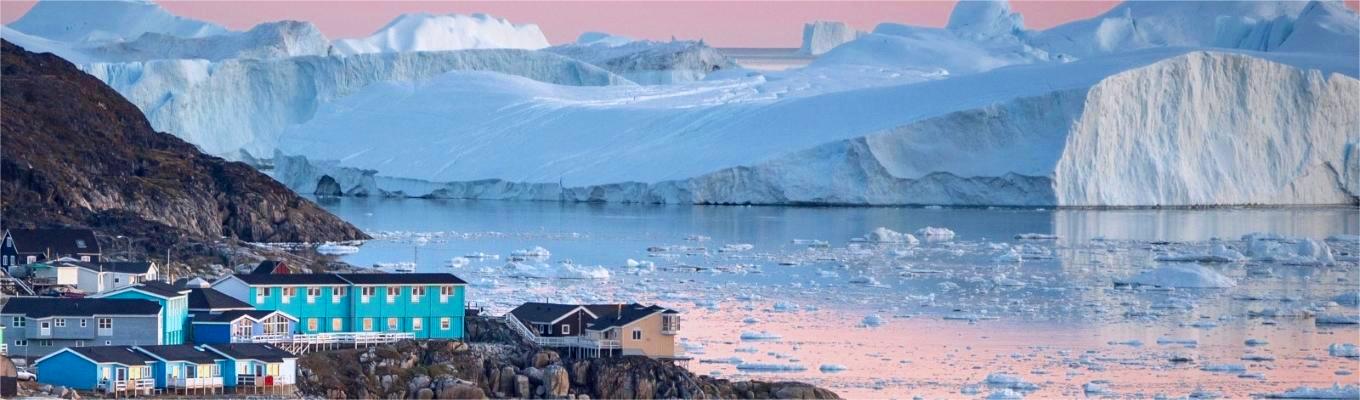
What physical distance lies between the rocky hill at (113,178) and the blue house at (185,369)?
9.70m

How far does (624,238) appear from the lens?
101 feet

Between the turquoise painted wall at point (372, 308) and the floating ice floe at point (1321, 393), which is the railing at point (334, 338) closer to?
the turquoise painted wall at point (372, 308)

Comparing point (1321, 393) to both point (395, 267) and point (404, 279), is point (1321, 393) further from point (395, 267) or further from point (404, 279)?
point (395, 267)

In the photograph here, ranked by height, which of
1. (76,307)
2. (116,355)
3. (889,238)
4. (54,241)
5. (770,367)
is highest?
(889,238)

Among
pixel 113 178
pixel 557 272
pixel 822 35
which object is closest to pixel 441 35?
pixel 822 35

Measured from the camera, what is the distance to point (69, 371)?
12.0 meters

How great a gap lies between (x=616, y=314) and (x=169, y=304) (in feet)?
9.94

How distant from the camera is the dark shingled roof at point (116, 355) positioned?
12.0 meters

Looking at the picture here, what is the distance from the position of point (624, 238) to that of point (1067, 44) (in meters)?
40.6

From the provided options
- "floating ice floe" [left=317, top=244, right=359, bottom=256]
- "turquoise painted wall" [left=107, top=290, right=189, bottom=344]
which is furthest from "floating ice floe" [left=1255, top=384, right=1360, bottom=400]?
"floating ice floe" [left=317, top=244, right=359, bottom=256]

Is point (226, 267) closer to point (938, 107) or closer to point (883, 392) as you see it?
point (883, 392)

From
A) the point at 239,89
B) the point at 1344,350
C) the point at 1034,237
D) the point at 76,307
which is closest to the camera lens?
the point at 76,307

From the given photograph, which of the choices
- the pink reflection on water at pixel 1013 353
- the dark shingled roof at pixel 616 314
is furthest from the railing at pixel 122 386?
the pink reflection on water at pixel 1013 353

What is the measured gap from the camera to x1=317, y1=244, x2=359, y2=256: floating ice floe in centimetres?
2527
